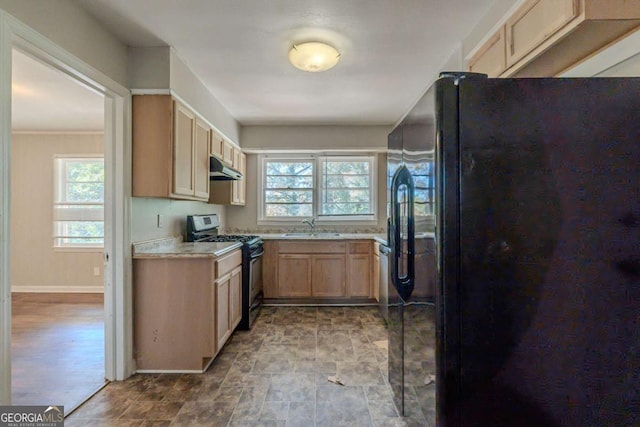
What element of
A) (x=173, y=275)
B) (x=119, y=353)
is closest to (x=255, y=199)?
(x=173, y=275)

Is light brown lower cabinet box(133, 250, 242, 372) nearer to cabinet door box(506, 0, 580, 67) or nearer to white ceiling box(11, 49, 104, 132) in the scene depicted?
white ceiling box(11, 49, 104, 132)

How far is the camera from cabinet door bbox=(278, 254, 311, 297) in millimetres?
4277

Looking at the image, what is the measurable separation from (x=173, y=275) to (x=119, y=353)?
2.14 feet

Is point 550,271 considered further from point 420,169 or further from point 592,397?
point 420,169

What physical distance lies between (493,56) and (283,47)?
1.45 meters

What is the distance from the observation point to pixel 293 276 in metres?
4.29

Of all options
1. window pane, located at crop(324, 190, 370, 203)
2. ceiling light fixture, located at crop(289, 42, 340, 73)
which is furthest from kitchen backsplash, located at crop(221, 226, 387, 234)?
ceiling light fixture, located at crop(289, 42, 340, 73)

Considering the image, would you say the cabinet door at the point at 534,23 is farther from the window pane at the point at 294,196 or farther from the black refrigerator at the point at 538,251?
the window pane at the point at 294,196

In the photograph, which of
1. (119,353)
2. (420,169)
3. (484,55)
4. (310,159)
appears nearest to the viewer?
(420,169)

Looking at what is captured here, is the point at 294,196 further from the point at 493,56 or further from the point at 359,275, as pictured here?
the point at 493,56

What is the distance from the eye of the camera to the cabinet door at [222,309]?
8.50 feet

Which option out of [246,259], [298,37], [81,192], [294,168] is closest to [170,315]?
[246,259]

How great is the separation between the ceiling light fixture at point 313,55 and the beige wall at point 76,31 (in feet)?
4.09

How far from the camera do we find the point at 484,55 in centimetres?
199
